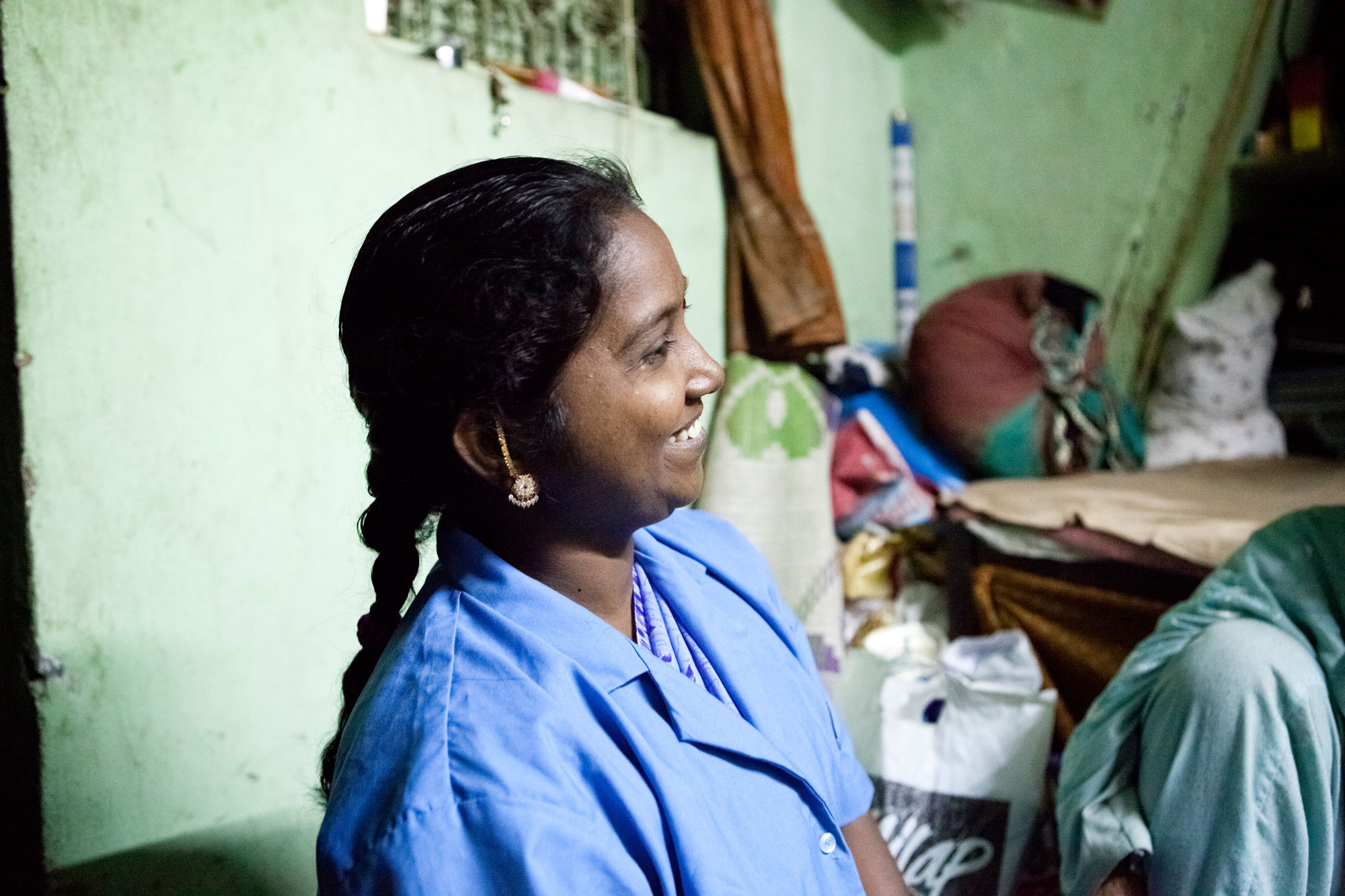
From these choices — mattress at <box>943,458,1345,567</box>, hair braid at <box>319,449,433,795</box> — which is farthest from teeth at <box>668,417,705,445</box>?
mattress at <box>943,458,1345,567</box>

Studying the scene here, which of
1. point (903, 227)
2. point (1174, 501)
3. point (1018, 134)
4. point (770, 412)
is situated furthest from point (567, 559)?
point (1018, 134)

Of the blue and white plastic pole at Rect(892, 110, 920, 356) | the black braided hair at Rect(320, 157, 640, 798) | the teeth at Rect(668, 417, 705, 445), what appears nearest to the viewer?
the black braided hair at Rect(320, 157, 640, 798)

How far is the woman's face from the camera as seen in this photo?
1.04 meters

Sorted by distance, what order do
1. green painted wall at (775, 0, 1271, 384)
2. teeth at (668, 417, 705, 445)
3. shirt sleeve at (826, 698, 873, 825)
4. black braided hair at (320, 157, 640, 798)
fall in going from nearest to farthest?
black braided hair at (320, 157, 640, 798)
teeth at (668, 417, 705, 445)
shirt sleeve at (826, 698, 873, 825)
green painted wall at (775, 0, 1271, 384)

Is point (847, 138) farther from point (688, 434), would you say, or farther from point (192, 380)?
point (688, 434)

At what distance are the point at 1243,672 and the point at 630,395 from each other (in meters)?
1.04

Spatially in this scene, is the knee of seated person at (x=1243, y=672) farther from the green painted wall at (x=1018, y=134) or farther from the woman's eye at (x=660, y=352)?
the green painted wall at (x=1018, y=134)

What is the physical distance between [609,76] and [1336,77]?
269 centimetres

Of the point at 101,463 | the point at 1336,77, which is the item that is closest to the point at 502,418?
the point at 101,463

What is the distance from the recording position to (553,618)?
1009 mm

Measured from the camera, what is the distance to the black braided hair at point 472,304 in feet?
3.23

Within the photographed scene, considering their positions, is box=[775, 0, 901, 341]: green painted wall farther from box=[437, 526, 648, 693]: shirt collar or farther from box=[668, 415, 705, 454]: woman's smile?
box=[437, 526, 648, 693]: shirt collar

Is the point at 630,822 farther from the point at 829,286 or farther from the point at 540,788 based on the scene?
the point at 829,286

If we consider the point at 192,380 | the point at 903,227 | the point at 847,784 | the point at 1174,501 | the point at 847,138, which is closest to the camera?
the point at 847,784
